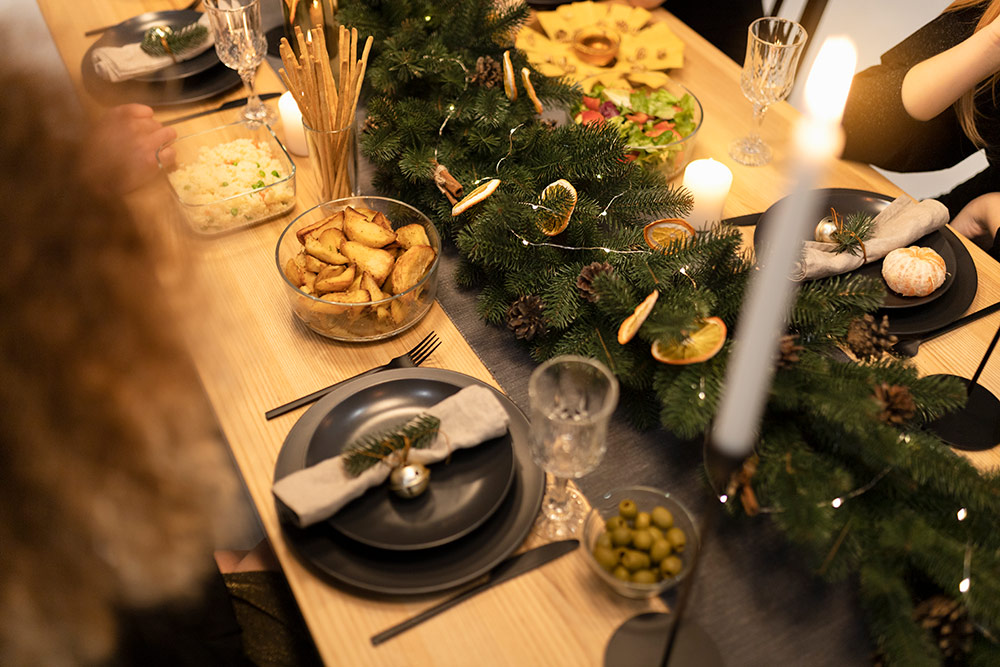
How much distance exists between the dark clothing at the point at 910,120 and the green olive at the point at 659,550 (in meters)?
1.05

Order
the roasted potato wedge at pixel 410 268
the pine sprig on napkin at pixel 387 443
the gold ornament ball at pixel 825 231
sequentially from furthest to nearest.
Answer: the gold ornament ball at pixel 825 231 → the roasted potato wedge at pixel 410 268 → the pine sprig on napkin at pixel 387 443

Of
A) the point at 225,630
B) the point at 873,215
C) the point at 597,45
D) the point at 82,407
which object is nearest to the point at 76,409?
the point at 82,407

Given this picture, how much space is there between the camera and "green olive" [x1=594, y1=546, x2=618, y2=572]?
766 millimetres

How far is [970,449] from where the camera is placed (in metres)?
0.94

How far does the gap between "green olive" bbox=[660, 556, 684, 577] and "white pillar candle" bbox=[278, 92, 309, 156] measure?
94 cm

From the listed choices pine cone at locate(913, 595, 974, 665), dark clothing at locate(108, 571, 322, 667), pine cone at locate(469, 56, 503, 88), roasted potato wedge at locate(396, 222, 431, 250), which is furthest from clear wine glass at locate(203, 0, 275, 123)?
pine cone at locate(913, 595, 974, 665)

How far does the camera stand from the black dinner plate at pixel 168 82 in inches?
56.6

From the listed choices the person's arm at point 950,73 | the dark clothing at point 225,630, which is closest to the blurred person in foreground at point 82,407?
the dark clothing at point 225,630

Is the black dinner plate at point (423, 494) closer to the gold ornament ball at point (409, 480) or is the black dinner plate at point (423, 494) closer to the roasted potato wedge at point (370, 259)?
the gold ornament ball at point (409, 480)

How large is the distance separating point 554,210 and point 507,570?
51cm

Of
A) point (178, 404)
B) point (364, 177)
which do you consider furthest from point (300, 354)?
point (178, 404)

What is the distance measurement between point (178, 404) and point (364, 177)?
973 millimetres

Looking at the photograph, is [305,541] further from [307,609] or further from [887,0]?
[887,0]

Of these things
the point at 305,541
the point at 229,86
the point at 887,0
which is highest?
the point at 229,86
